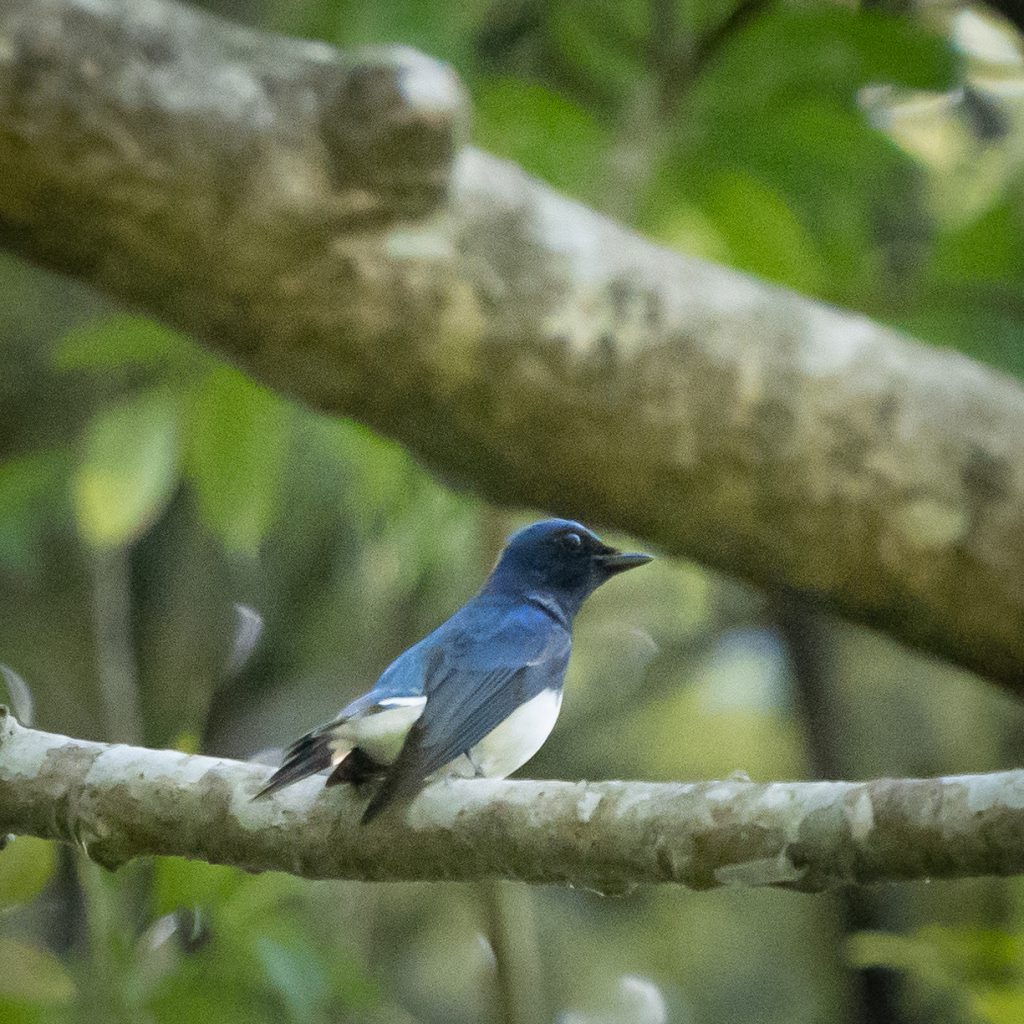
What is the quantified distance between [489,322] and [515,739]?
0.95m

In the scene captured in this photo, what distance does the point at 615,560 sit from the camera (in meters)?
2.46

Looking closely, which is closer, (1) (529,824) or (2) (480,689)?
(1) (529,824)

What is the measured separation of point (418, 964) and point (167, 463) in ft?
9.19

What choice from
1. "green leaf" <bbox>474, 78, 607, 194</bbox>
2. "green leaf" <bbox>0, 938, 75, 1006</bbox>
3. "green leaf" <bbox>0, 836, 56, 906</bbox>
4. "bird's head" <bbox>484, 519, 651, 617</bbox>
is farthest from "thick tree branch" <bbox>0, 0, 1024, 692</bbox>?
"green leaf" <bbox>0, 938, 75, 1006</bbox>

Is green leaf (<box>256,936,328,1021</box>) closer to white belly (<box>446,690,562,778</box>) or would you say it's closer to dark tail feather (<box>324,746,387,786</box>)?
white belly (<box>446,690,562,778</box>)

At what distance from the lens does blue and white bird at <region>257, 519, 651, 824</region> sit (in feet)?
5.73

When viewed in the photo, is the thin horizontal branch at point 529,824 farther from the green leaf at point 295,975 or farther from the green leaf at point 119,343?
the green leaf at point 119,343

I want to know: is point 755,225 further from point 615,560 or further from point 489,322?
point 615,560

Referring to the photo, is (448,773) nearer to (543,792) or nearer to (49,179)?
(543,792)

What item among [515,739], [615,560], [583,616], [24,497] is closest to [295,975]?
[515,739]

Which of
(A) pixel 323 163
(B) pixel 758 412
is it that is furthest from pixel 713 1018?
(A) pixel 323 163

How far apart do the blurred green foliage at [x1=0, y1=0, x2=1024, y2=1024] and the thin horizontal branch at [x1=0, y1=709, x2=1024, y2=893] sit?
203mm

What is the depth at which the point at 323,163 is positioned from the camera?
258cm

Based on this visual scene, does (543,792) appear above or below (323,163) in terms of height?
below
